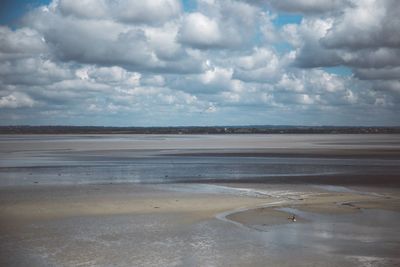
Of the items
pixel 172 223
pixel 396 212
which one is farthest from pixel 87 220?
pixel 396 212

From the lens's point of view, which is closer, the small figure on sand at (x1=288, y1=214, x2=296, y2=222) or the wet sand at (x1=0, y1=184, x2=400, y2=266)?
the wet sand at (x1=0, y1=184, x2=400, y2=266)

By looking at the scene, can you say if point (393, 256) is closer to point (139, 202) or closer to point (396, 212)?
point (396, 212)

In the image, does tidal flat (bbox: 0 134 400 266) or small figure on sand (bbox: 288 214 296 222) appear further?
small figure on sand (bbox: 288 214 296 222)

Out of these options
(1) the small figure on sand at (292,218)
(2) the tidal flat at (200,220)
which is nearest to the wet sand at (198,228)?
(2) the tidal flat at (200,220)

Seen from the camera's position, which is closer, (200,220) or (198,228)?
(198,228)

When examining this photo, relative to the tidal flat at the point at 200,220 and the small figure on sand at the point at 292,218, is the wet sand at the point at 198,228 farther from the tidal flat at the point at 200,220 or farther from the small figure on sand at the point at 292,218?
the small figure on sand at the point at 292,218

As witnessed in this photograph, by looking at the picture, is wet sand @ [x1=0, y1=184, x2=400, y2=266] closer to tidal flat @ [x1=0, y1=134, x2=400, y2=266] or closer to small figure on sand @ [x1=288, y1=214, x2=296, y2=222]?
tidal flat @ [x1=0, y1=134, x2=400, y2=266]

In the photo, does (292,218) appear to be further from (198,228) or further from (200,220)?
(198,228)

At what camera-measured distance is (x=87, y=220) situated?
14180mm

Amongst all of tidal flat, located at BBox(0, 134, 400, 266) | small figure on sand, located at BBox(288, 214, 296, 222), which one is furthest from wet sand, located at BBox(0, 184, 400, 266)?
small figure on sand, located at BBox(288, 214, 296, 222)

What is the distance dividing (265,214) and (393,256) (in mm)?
5243

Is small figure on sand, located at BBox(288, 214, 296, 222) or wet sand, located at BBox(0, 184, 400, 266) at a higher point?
small figure on sand, located at BBox(288, 214, 296, 222)

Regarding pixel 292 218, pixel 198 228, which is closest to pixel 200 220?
pixel 198 228

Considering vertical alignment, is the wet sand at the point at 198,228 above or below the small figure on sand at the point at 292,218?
below
